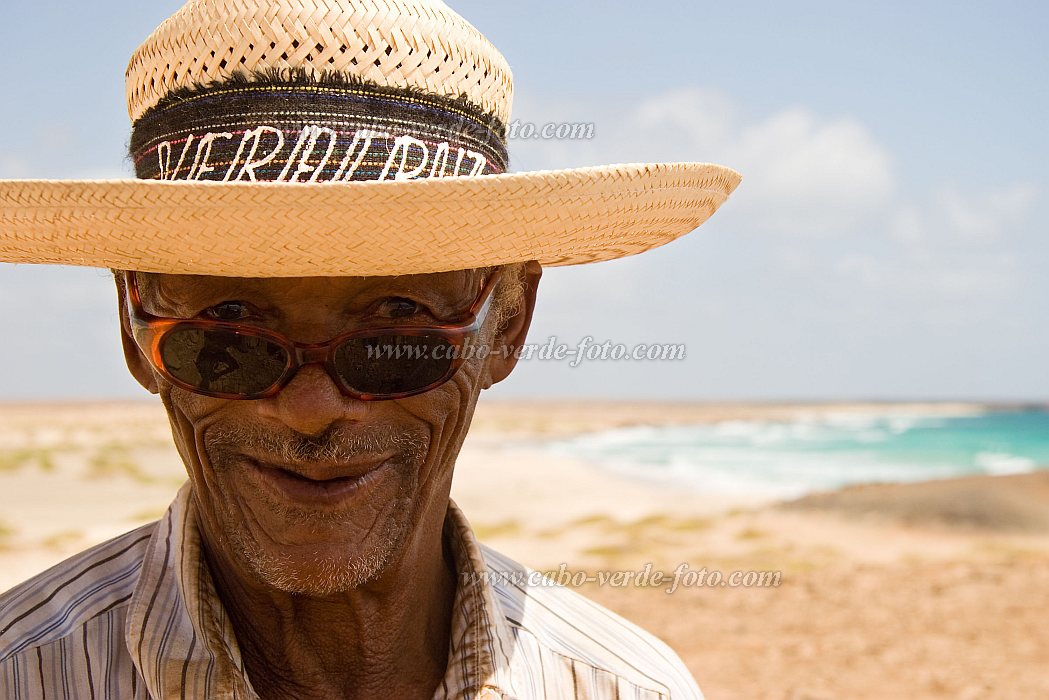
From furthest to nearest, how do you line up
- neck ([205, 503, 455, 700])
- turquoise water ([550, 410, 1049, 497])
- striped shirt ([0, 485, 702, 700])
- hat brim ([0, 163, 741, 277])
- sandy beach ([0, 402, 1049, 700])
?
1. turquoise water ([550, 410, 1049, 497])
2. sandy beach ([0, 402, 1049, 700])
3. neck ([205, 503, 455, 700])
4. striped shirt ([0, 485, 702, 700])
5. hat brim ([0, 163, 741, 277])

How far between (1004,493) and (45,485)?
19.0 metres

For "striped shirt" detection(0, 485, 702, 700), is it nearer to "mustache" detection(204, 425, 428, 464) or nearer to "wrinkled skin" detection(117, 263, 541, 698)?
"wrinkled skin" detection(117, 263, 541, 698)

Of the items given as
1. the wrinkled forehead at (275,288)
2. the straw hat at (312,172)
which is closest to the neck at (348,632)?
the wrinkled forehead at (275,288)

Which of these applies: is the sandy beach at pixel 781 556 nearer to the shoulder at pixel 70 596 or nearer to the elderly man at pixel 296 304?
the elderly man at pixel 296 304

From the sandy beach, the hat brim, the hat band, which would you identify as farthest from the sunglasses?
the sandy beach

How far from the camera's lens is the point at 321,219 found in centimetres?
144

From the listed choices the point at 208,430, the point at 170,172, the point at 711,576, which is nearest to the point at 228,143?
the point at 170,172

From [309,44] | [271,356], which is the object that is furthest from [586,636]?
[309,44]

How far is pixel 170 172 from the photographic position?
1.60 metres

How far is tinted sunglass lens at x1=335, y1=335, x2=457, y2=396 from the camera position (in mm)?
1610

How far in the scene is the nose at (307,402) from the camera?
62.9 inches

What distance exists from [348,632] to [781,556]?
10.7 m

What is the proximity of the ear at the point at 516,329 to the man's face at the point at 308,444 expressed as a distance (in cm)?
33

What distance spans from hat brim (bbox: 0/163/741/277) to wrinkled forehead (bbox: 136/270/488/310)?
0.04 meters
